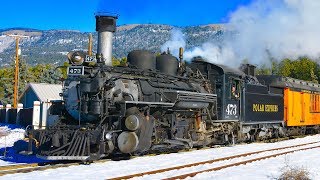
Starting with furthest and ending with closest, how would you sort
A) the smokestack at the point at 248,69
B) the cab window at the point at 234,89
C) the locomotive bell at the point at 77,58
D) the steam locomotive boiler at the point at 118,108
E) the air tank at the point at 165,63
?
the smokestack at the point at 248,69
the cab window at the point at 234,89
the air tank at the point at 165,63
the locomotive bell at the point at 77,58
the steam locomotive boiler at the point at 118,108

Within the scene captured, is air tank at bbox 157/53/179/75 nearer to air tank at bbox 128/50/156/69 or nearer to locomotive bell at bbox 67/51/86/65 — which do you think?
air tank at bbox 128/50/156/69

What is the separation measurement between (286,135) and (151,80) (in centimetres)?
1334

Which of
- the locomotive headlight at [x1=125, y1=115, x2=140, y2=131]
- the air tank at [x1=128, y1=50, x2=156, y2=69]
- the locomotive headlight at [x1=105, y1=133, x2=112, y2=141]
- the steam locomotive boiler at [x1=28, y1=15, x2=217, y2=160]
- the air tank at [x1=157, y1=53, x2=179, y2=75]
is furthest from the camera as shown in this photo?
the air tank at [x1=157, y1=53, x2=179, y2=75]

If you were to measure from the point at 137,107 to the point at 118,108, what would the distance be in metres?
0.70

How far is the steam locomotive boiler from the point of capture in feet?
40.4

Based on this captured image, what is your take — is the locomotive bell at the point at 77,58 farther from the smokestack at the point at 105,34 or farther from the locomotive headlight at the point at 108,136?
the locomotive headlight at the point at 108,136

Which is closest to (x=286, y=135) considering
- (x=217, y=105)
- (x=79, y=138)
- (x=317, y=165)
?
(x=217, y=105)

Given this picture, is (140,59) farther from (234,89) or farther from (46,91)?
(46,91)

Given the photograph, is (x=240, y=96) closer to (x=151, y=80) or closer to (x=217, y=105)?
(x=217, y=105)

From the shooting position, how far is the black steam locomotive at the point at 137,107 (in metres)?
12.4

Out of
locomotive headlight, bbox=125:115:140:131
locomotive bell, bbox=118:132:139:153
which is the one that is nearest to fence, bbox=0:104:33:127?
locomotive headlight, bbox=125:115:140:131

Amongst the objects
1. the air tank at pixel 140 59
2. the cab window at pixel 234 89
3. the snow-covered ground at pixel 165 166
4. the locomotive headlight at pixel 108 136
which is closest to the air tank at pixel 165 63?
the air tank at pixel 140 59

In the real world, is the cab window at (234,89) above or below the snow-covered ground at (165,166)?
above

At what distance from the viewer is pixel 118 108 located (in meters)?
13.2
